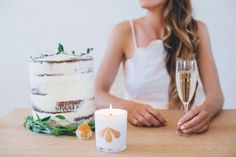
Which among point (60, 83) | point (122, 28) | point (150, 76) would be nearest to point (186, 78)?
point (60, 83)

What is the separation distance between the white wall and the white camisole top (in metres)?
0.60

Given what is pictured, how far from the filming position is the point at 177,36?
1631 millimetres

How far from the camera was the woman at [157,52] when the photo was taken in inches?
62.2

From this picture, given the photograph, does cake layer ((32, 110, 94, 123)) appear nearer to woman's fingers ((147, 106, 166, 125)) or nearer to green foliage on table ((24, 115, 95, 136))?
green foliage on table ((24, 115, 95, 136))

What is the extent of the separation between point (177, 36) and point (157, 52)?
0.12 m

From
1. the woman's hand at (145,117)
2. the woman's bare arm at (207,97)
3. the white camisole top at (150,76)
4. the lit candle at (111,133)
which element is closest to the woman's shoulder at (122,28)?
the white camisole top at (150,76)

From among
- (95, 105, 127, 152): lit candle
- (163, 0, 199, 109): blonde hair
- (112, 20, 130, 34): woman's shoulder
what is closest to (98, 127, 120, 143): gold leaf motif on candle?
(95, 105, 127, 152): lit candle

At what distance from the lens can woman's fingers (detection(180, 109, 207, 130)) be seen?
0.92 metres

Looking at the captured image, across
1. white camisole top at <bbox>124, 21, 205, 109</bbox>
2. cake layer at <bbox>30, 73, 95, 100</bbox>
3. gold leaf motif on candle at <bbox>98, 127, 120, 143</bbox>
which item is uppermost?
cake layer at <bbox>30, 73, 95, 100</bbox>

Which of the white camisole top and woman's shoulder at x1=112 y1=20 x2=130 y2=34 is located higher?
woman's shoulder at x1=112 y1=20 x2=130 y2=34

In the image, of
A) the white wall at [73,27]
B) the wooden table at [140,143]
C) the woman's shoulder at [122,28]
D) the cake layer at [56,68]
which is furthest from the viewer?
the white wall at [73,27]

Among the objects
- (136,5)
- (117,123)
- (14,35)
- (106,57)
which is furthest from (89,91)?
(14,35)

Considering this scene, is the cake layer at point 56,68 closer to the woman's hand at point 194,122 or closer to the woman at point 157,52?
the woman's hand at point 194,122

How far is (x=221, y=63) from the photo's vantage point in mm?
2219
